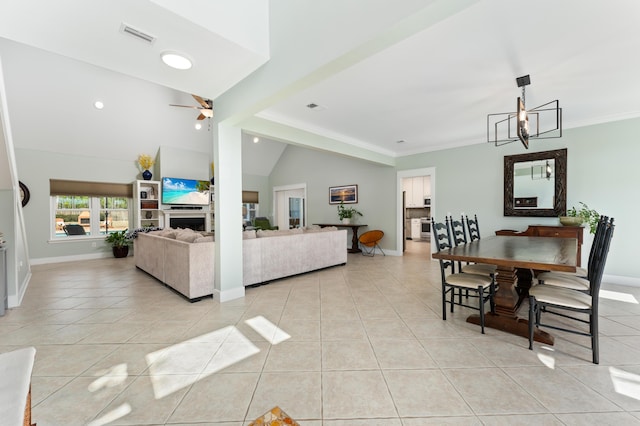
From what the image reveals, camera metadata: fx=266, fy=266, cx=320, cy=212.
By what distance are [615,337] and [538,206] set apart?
2.98 metres

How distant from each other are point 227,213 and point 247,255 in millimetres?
765

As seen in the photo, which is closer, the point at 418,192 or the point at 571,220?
the point at 571,220

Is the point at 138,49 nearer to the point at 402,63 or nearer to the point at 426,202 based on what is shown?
the point at 402,63

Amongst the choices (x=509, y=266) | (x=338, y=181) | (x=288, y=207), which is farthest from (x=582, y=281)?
(x=288, y=207)

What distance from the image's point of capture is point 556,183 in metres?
Answer: 4.52

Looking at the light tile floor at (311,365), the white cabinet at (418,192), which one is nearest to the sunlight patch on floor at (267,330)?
the light tile floor at (311,365)

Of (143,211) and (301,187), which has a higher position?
(301,187)

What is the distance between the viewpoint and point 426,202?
364 inches

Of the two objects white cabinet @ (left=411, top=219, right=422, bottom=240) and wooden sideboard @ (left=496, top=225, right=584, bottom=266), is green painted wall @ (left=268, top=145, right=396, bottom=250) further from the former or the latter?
white cabinet @ (left=411, top=219, right=422, bottom=240)

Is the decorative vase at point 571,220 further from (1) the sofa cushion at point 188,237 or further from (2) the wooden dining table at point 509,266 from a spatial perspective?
(1) the sofa cushion at point 188,237

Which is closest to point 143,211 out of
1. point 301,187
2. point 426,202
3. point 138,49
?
point 301,187

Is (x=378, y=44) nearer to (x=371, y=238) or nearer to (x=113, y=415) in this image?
(x=113, y=415)

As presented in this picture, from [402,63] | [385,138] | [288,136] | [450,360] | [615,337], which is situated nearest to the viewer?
[450,360]

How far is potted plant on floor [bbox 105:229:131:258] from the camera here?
21.4ft
